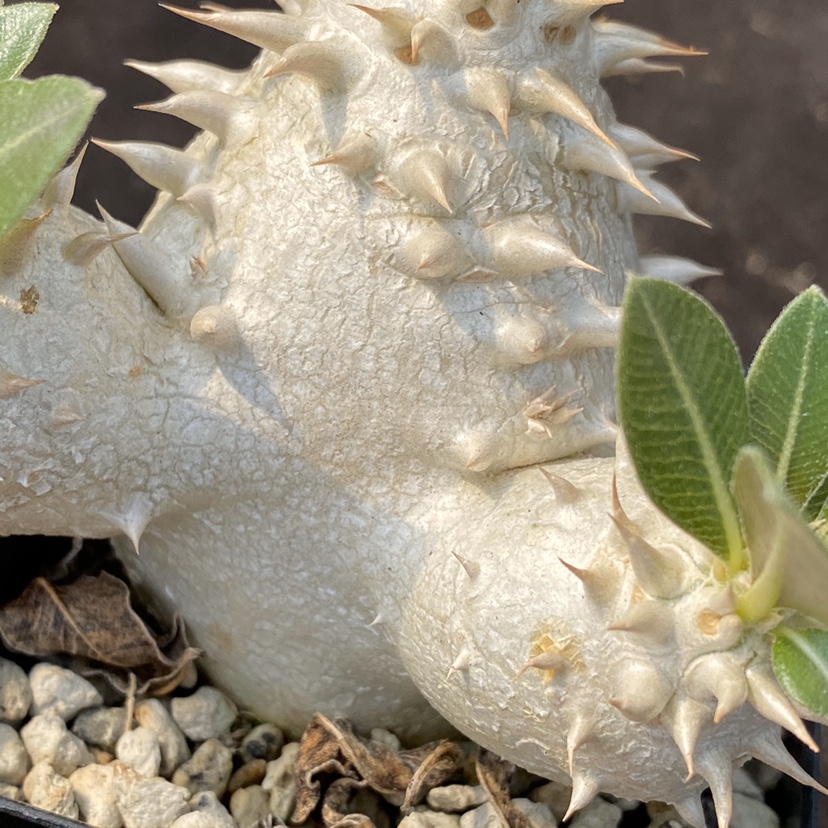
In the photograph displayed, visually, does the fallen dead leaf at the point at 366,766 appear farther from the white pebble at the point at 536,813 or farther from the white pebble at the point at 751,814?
the white pebble at the point at 751,814

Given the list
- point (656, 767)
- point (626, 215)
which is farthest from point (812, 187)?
point (656, 767)

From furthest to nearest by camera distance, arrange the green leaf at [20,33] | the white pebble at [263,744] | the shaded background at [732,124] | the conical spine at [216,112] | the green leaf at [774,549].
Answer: the shaded background at [732,124] → the white pebble at [263,744] → the conical spine at [216,112] → the green leaf at [20,33] → the green leaf at [774,549]

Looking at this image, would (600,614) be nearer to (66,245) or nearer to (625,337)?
(625,337)

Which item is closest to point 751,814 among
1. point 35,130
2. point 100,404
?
point 100,404

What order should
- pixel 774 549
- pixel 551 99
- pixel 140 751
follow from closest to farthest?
1. pixel 774 549
2. pixel 551 99
3. pixel 140 751

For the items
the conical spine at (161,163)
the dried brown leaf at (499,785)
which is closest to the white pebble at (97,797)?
the dried brown leaf at (499,785)

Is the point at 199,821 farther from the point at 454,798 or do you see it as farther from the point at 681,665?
the point at 681,665
